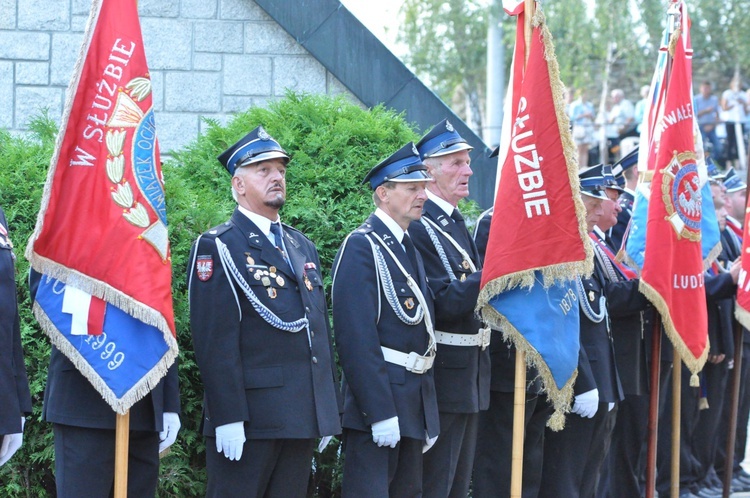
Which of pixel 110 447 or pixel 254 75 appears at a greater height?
pixel 254 75

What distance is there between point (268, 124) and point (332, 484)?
2.02 meters

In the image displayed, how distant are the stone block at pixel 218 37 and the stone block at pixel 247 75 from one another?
0.08 metres

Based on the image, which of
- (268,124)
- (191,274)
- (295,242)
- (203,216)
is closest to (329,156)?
(268,124)

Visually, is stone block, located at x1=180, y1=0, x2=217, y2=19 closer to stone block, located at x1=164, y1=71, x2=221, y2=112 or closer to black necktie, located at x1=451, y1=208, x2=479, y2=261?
stone block, located at x1=164, y1=71, x2=221, y2=112

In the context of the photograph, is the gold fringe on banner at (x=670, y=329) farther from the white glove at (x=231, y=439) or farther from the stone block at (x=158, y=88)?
the stone block at (x=158, y=88)

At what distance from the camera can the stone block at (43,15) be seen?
837 centimetres

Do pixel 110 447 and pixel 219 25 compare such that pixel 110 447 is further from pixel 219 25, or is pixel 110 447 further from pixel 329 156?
pixel 219 25

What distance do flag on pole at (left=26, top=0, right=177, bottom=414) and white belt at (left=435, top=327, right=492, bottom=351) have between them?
4.73 feet

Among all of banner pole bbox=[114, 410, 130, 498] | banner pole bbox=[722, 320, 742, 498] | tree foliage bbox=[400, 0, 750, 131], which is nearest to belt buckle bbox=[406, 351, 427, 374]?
banner pole bbox=[114, 410, 130, 498]

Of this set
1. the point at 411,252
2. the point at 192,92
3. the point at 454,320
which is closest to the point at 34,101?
the point at 192,92

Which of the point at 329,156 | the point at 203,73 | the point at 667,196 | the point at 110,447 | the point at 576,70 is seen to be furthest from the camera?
the point at 576,70

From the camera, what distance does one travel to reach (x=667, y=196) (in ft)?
22.4

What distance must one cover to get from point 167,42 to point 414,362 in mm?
4331

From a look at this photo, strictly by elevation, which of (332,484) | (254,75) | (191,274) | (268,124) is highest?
(254,75)
